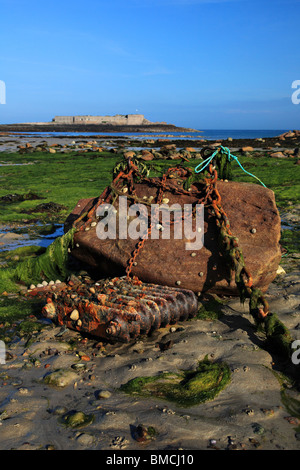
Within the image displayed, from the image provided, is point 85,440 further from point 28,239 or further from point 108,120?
point 108,120

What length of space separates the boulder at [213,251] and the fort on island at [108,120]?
99.5 m

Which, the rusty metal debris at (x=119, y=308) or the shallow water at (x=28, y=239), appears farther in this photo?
the shallow water at (x=28, y=239)

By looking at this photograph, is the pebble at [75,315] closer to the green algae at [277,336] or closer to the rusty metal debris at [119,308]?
the rusty metal debris at [119,308]

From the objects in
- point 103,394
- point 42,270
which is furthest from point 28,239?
point 103,394

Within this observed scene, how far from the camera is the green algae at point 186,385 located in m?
2.71

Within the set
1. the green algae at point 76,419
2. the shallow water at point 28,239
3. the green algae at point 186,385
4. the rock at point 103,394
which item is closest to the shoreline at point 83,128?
the shallow water at point 28,239

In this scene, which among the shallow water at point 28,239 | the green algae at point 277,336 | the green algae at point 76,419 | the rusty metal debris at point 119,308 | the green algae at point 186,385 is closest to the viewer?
the green algae at point 76,419

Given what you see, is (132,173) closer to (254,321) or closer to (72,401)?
(254,321)

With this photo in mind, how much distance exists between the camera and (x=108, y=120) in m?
101

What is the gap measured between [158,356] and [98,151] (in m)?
22.5

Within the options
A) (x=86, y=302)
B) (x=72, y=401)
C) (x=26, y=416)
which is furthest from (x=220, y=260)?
(x=26, y=416)

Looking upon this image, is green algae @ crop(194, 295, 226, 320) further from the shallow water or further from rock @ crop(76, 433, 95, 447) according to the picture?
the shallow water

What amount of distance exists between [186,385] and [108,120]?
102818mm

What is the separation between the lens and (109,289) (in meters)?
3.89
